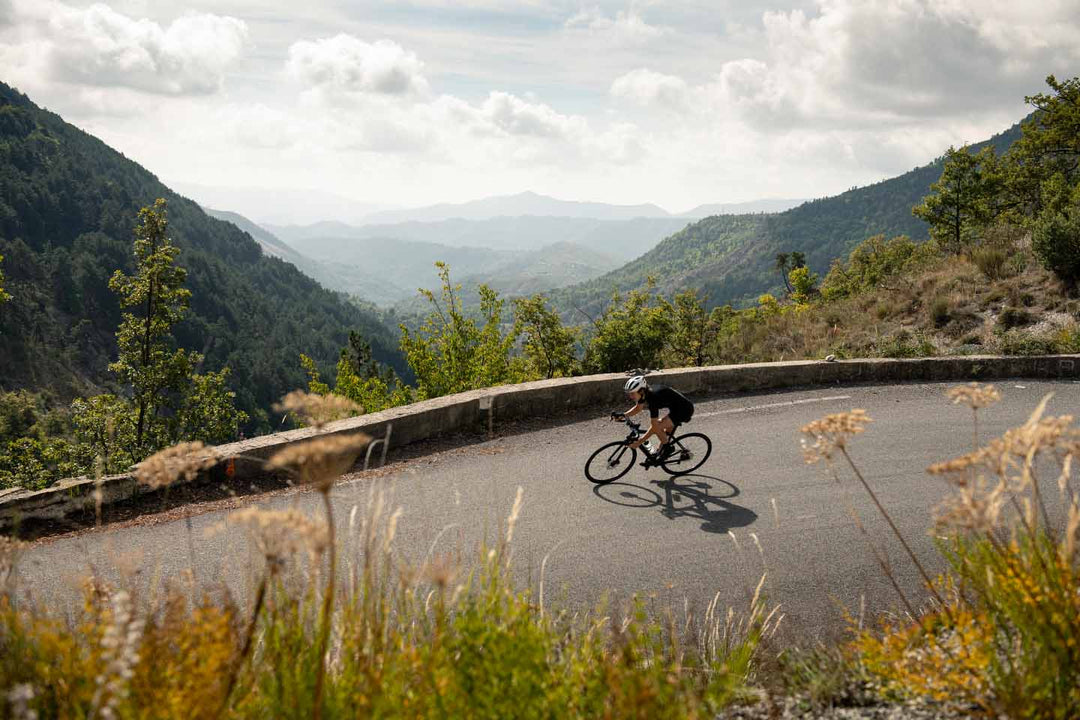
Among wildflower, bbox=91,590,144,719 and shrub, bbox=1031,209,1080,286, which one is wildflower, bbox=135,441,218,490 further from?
shrub, bbox=1031,209,1080,286

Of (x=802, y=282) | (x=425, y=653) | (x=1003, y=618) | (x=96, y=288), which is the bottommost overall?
(x=1003, y=618)

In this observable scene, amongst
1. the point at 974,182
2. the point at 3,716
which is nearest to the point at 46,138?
the point at 974,182

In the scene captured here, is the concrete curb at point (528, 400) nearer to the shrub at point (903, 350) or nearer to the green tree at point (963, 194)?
the shrub at point (903, 350)

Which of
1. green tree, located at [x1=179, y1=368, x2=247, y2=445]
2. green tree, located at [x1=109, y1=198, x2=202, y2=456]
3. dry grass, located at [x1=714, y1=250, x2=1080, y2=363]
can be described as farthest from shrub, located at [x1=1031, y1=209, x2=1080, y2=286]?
green tree, located at [x1=179, y1=368, x2=247, y2=445]

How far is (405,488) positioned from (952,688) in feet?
17.2

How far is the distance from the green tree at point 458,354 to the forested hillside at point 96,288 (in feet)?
308

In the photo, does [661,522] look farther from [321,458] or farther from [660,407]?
[321,458]

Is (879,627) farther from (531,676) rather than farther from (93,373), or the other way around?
(93,373)

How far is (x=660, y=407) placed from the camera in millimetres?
7574

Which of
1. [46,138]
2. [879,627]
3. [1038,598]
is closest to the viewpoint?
[1038,598]

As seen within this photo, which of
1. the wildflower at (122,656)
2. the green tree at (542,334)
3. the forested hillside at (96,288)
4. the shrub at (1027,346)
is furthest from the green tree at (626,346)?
the forested hillside at (96,288)

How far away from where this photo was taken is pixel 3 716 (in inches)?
84.0

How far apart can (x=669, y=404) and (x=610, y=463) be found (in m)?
0.91

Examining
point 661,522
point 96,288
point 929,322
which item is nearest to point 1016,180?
point 929,322
